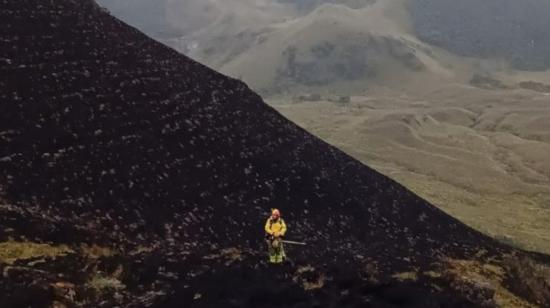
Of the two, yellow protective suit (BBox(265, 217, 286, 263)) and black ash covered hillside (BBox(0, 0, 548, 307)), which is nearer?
black ash covered hillside (BBox(0, 0, 548, 307))

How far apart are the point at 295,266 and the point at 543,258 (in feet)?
145

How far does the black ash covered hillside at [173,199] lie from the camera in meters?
38.0

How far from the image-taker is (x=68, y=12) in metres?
69.8

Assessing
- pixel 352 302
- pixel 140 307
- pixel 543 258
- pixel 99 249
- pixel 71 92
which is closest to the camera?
pixel 140 307

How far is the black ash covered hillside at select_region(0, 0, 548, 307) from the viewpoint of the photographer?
38.0m

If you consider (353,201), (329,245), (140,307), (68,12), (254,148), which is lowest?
(140,307)

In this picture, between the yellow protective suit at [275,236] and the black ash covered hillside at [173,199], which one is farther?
the yellow protective suit at [275,236]

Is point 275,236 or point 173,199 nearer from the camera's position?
point 275,236

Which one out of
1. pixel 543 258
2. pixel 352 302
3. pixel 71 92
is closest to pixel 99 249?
pixel 352 302

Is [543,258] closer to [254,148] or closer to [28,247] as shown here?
[254,148]

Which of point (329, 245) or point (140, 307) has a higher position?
point (329, 245)

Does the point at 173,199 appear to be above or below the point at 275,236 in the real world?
above

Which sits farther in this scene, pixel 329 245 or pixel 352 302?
pixel 329 245

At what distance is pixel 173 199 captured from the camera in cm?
5347
